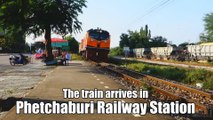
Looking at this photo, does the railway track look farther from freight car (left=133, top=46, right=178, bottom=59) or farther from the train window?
freight car (left=133, top=46, right=178, bottom=59)

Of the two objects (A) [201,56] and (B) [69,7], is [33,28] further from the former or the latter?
(A) [201,56]

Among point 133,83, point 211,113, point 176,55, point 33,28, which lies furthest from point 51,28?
point 211,113

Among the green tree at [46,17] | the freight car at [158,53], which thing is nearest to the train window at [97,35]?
the green tree at [46,17]

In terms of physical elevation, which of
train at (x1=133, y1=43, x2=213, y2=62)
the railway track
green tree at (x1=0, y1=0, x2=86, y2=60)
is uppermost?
green tree at (x1=0, y1=0, x2=86, y2=60)

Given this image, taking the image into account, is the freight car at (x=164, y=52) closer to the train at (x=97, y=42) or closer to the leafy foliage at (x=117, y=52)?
the train at (x=97, y=42)

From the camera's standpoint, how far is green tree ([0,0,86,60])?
36875mm

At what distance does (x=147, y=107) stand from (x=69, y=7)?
96.1 ft

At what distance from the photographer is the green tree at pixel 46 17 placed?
36.9 m

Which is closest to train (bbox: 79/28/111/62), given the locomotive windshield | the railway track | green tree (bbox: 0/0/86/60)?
the locomotive windshield

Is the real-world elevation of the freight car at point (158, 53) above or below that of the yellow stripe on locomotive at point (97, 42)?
below

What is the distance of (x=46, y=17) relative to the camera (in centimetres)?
3819

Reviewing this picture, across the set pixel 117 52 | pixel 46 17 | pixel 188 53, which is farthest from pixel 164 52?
pixel 117 52

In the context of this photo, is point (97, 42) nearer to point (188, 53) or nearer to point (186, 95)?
point (188, 53)

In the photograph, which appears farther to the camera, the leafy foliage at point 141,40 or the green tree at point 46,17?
the leafy foliage at point 141,40
